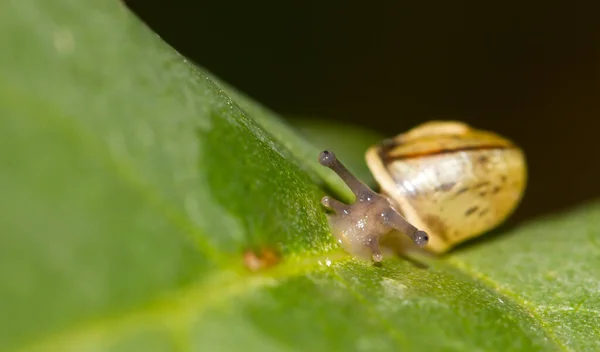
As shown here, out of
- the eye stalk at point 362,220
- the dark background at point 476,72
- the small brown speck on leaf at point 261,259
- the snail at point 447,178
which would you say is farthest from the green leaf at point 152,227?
the dark background at point 476,72

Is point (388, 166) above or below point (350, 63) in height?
below

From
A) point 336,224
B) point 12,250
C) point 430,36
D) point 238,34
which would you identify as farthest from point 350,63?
point 12,250

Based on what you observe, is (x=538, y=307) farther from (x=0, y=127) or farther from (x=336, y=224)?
(x=0, y=127)

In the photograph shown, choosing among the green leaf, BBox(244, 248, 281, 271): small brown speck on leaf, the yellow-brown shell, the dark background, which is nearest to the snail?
the yellow-brown shell

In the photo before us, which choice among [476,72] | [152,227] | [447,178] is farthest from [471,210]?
[476,72]

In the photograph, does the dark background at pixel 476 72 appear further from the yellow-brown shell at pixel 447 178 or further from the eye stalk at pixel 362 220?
the eye stalk at pixel 362 220

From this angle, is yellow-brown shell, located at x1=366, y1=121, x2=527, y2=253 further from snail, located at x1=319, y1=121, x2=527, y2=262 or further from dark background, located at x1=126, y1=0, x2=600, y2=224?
dark background, located at x1=126, y1=0, x2=600, y2=224
